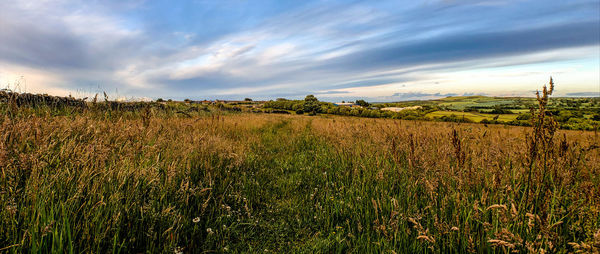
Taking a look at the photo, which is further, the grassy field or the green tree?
the green tree

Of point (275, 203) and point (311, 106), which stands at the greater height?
point (311, 106)

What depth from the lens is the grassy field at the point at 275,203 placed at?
6.02ft

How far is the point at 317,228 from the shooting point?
3068 millimetres

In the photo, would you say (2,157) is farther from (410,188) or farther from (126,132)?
(410,188)

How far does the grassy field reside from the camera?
6.02 feet

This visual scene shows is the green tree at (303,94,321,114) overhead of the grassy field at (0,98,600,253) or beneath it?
overhead

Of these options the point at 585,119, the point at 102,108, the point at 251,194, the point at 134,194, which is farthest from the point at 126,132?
the point at 585,119

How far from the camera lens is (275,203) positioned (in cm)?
380

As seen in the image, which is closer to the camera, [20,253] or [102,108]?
[20,253]

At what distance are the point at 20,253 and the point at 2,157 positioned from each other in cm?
109

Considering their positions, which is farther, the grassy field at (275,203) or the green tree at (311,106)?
the green tree at (311,106)

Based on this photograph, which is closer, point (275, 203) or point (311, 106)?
point (275, 203)

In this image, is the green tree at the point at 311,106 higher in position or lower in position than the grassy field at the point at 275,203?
higher

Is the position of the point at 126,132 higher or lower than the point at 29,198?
higher
